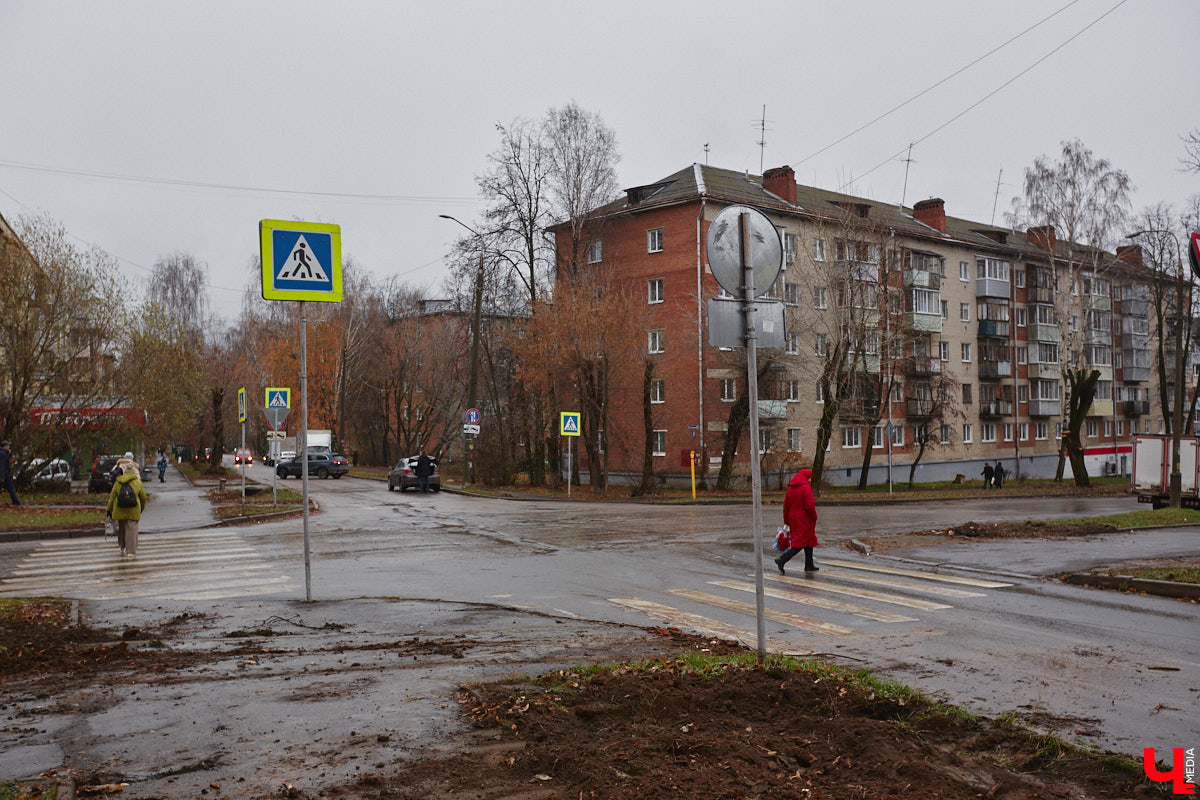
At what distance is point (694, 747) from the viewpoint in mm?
4594

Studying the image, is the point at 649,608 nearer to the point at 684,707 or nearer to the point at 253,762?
the point at 684,707

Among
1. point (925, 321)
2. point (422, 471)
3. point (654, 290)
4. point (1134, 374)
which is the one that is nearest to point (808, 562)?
point (422, 471)

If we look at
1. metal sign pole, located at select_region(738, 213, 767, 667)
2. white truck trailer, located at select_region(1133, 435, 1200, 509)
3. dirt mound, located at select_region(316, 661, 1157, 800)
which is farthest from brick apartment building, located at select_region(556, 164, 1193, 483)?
dirt mound, located at select_region(316, 661, 1157, 800)

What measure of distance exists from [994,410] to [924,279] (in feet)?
41.6

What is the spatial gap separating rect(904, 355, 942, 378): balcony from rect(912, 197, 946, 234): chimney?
9823mm

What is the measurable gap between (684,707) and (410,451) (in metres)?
63.5

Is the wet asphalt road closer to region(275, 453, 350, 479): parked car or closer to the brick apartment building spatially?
the brick apartment building

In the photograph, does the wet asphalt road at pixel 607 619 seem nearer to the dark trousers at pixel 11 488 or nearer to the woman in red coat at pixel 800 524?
the woman in red coat at pixel 800 524

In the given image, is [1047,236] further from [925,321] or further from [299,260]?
[299,260]

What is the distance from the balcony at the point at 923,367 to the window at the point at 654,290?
14.3 metres

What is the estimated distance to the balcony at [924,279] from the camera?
180ft

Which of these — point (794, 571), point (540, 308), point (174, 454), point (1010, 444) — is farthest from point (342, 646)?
point (174, 454)

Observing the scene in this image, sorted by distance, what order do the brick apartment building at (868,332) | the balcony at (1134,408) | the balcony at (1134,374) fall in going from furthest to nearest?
the balcony at (1134,374)
the balcony at (1134,408)
the brick apartment building at (868,332)

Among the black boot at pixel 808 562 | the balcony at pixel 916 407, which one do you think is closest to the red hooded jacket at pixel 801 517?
the black boot at pixel 808 562
